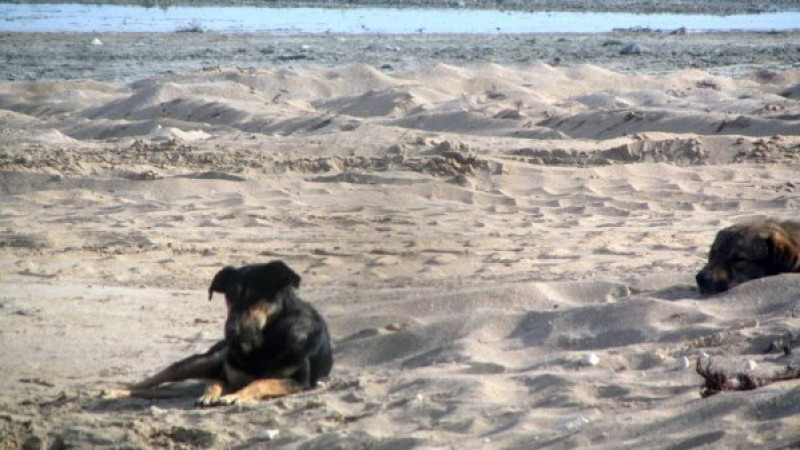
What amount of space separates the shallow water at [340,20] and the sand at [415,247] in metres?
16.9

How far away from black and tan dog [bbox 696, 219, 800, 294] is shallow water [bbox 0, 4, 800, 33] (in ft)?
102

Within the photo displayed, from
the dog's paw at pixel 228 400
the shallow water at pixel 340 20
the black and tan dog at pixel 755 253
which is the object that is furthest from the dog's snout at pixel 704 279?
the shallow water at pixel 340 20

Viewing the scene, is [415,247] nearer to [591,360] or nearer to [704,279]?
[704,279]

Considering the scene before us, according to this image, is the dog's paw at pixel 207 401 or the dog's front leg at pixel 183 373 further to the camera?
the dog's front leg at pixel 183 373

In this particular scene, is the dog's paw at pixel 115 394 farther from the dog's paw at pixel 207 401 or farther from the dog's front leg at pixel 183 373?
the dog's paw at pixel 207 401

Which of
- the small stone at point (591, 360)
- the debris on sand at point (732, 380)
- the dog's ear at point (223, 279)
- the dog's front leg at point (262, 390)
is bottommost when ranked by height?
the dog's front leg at point (262, 390)

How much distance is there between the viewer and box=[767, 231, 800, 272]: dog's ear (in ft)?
29.8

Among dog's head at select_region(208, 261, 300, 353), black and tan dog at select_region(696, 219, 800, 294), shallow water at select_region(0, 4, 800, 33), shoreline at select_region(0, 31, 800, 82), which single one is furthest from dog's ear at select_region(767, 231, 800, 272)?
shallow water at select_region(0, 4, 800, 33)

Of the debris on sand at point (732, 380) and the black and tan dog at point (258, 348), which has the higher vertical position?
the debris on sand at point (732, 380)

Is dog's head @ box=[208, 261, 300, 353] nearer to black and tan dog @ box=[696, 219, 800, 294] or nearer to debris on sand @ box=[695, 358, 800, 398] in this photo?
debris on sand @ box=[695, 358, 800, 398]

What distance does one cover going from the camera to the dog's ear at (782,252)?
357 inches

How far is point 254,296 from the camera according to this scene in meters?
7.42

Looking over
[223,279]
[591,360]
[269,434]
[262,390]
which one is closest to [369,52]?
[223,279]

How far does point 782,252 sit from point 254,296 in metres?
3.82
